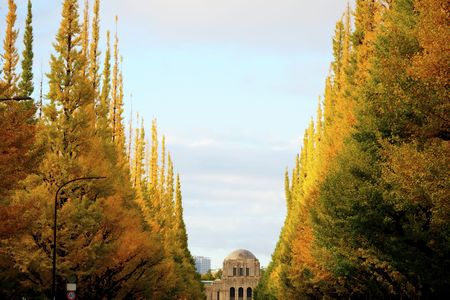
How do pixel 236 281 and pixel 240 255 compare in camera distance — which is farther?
pixel 240 255

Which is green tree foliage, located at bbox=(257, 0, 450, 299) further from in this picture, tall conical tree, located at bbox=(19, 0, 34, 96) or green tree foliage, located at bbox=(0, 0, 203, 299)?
tall conical tree, located at bbox=(19, 0, 34, 96)

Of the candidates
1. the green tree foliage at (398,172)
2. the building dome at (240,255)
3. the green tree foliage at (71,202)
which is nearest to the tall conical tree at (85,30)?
the green tree foliage at (71,202)

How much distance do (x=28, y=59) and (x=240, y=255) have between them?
148m

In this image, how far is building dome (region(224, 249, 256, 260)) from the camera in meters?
194

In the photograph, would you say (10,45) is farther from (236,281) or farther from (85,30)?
(236,281)

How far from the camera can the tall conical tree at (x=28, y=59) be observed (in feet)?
164

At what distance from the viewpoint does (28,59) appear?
50750 millimetres

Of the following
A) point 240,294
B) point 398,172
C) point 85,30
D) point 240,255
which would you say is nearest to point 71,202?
point 398,172

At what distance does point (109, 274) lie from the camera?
134 feet

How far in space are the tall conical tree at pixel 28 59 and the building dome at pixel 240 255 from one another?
146m

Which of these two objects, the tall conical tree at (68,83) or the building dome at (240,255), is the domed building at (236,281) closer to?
the building dome at (240,255)

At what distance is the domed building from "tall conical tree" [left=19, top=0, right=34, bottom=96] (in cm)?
14027

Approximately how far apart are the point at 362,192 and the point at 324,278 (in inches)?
793

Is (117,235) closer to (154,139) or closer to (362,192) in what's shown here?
(362,192)
